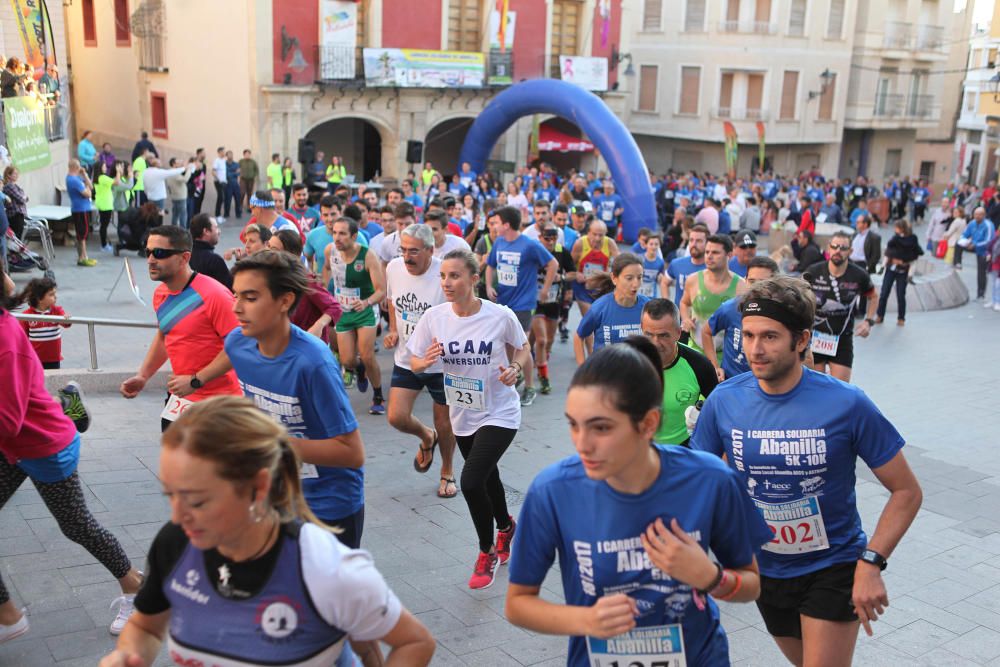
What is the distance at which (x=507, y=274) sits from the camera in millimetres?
9875

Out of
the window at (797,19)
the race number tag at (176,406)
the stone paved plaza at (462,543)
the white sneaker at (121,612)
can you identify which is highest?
the window at (797,19)

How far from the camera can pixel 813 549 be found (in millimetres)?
3641

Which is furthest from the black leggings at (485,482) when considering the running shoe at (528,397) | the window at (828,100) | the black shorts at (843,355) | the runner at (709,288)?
the window at (828,100)

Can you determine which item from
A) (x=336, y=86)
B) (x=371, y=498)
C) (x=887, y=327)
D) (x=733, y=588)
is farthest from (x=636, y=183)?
(x=733, y=588)

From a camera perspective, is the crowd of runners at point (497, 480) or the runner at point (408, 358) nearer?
the crowd of runners at point (497, 480)

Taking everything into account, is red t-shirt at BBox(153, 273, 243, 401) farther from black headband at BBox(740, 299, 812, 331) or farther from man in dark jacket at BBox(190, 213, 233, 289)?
black headband at BBox(740, 299, 812, 331)

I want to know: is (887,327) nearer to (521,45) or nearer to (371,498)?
(371,498)

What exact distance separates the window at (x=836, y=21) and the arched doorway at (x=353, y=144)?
21.1 meters

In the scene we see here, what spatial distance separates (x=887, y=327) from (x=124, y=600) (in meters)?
13.4

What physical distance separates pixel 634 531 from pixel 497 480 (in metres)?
3.29

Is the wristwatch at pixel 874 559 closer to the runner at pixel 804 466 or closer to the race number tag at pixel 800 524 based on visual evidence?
the runner at pixel 804 466

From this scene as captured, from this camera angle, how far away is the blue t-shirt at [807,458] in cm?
356

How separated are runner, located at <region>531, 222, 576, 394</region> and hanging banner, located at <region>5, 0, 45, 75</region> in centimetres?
1235

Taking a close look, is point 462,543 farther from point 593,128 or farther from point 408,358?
point 593,128
